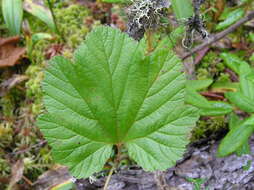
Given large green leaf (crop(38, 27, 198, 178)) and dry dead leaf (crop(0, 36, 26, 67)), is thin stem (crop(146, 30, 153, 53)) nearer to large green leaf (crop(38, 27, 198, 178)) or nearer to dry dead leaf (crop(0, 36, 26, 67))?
large green leaf (crop(38, 27, 198, 178))

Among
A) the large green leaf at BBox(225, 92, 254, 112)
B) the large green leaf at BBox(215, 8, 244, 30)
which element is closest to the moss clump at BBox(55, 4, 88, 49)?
the large green leaf at BBox(215, 8, 244, 30)

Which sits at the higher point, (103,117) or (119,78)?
(119,78)

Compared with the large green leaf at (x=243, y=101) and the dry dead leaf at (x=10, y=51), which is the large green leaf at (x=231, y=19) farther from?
the dry dead leaf at (x=10, y=51)

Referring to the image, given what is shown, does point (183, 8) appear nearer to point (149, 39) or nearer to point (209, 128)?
point (149, 39)

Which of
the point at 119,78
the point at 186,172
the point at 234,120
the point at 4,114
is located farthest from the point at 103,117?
the point at 4,114

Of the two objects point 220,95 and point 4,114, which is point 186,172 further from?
point 4,114

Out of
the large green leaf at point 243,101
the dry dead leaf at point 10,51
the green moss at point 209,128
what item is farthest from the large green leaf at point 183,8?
the dry dead leaf at point 10,51

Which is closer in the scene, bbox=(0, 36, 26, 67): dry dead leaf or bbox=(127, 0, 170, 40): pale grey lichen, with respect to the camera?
bbox=(127, 0, 170, 40): pale grey lichen
